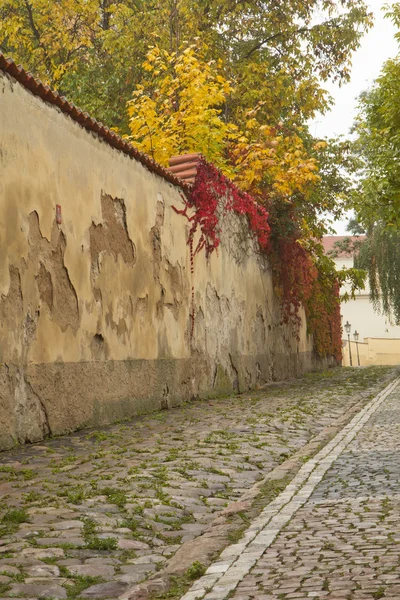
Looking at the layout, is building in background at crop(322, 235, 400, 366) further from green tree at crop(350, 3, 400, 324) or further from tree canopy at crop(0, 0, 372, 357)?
green tree at crop(350, 3, 400, 324)

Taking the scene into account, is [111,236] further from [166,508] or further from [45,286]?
[166,508]

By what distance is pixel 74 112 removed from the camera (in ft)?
30.8

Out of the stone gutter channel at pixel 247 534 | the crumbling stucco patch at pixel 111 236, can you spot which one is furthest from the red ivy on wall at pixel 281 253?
the stone gutter channel at pixel 247 534

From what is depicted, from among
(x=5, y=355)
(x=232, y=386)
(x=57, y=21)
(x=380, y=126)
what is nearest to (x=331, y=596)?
(x=5, y=355)

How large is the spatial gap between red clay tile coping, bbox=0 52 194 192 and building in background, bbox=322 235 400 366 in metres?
32.8

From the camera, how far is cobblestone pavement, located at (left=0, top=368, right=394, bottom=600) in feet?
12.0

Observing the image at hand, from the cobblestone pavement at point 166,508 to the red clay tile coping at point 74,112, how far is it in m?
3.30

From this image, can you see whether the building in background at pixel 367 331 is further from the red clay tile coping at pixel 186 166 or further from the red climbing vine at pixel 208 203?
the red clay tile coping at pixel 186 166

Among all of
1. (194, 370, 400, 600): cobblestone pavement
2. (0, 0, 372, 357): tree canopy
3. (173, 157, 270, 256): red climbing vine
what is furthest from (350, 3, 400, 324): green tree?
(194, 370, 400, 600): cobblestone pavement

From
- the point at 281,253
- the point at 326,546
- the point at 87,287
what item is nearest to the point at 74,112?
the point at 87,287

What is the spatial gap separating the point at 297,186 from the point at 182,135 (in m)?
3.19

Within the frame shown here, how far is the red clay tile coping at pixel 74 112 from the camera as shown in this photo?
8062 millimetres

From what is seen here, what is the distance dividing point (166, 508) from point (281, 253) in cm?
1484

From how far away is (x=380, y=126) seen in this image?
23078 mm
